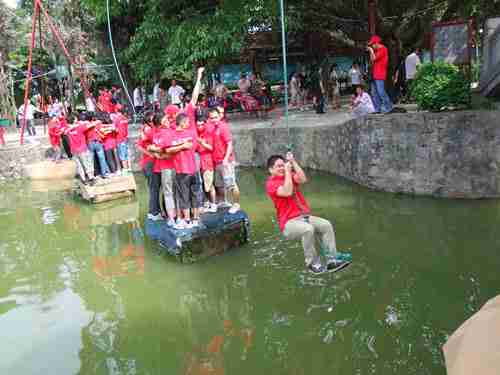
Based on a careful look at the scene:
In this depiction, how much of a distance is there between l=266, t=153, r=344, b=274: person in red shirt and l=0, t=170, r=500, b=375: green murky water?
14.1 inches

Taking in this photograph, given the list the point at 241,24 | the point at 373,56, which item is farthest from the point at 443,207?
the point at 241,24

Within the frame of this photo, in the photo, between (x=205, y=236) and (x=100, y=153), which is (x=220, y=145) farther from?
(x=100, y=153)

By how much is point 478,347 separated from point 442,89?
6729 millimetres

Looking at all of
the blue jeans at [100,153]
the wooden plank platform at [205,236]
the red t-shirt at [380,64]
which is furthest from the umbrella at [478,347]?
the blue jeans at [100,153]

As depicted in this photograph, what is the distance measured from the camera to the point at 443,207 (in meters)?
8.11

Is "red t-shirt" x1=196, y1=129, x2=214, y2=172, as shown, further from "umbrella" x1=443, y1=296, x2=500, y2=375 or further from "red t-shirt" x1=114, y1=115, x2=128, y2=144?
"umbrella" x1=443, y1=296, x2=500, y2=375

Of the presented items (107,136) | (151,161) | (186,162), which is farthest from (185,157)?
(107,136)

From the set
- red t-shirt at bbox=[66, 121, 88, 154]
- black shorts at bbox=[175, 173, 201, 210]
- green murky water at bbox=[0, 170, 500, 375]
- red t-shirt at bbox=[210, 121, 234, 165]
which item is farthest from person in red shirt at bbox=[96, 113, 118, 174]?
black shorts at bbox=[175, 173, 201, 210]

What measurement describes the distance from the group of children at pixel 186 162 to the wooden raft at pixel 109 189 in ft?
9.80

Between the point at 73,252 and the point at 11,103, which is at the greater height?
the point at 11,103

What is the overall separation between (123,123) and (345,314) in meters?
7.63

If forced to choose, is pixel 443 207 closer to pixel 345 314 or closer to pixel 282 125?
pixel 345 314

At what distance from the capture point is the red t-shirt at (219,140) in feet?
24.1

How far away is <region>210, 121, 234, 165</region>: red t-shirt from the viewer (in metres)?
7.33
